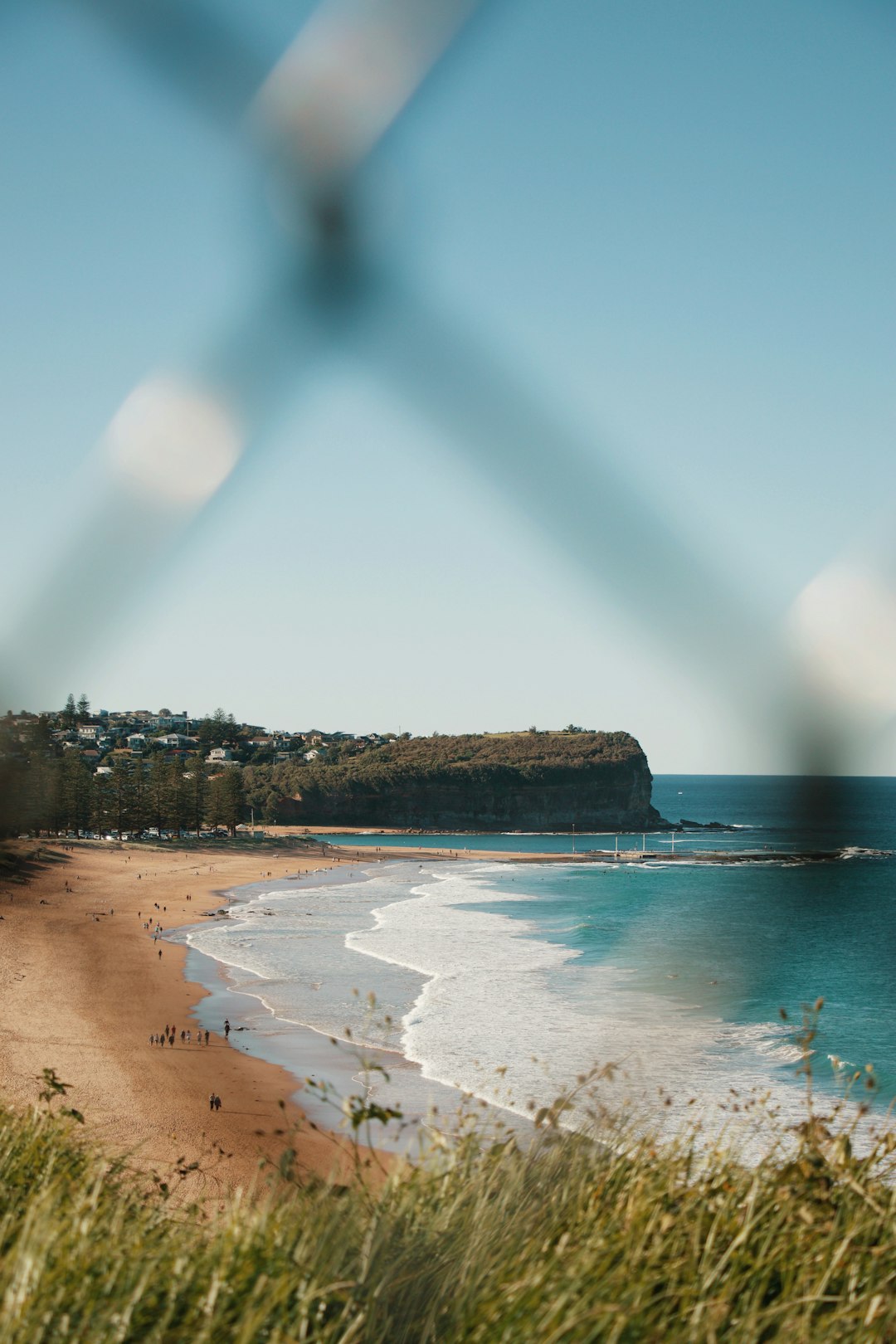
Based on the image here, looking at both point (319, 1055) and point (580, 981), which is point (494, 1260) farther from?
point (580, 981)

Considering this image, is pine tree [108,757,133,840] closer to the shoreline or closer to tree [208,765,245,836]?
tree [208,765,245,836]

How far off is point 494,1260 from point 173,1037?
83.7 feet

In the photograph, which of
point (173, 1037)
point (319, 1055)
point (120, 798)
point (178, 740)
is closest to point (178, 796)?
point (120, 798)

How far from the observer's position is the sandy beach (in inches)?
731

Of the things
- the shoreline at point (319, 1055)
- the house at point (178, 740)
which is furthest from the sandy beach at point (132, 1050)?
the house at point (178, 740)

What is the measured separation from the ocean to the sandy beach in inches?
54.0

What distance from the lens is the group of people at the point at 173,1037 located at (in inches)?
1052

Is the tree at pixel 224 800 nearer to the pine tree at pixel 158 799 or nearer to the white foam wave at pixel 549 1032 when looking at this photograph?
the pine tree at pixel 158 799

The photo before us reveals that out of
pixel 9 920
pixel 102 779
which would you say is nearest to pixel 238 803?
pixel 102 779

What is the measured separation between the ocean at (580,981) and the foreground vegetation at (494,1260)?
0.63 metres

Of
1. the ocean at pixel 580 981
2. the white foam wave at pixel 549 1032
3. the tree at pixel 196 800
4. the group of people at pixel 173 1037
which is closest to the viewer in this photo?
the ocean at pixel 580 981

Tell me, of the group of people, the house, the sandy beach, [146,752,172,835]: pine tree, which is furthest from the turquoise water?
the house

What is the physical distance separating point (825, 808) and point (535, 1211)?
3.30 meters

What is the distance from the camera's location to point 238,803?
106312 mm
